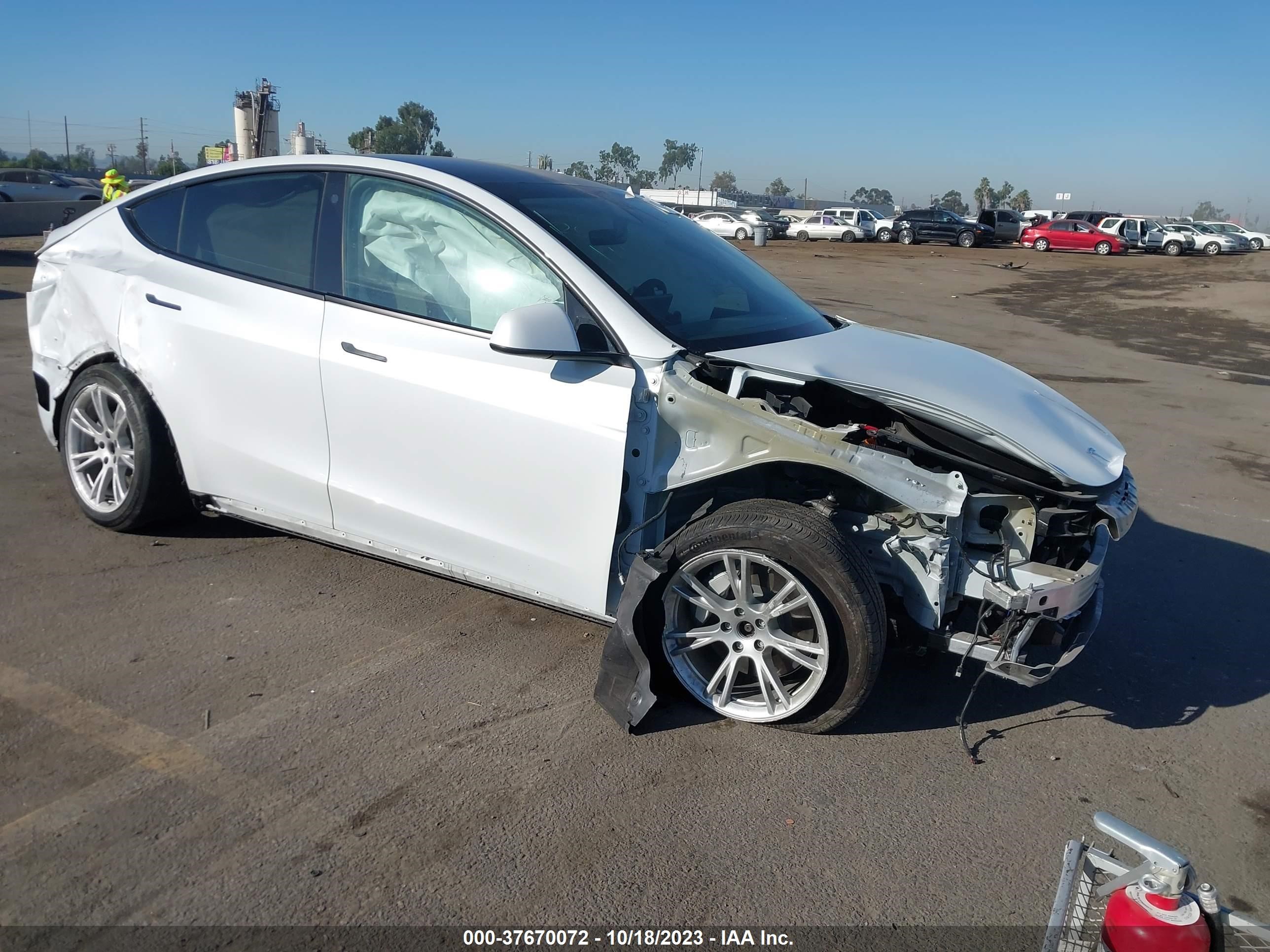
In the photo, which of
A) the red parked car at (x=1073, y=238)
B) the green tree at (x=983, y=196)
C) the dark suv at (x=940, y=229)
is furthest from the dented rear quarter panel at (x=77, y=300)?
the green tree at (x=983, y=196)

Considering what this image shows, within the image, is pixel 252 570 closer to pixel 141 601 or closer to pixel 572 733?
pixel 141 601

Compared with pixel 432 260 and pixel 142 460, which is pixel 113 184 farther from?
pixel 432 260

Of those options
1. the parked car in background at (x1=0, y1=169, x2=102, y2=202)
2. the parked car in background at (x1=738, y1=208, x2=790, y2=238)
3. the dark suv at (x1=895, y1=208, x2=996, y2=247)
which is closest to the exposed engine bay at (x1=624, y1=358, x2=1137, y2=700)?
the parked car in background at (x1=0, y1=169, x2=102, y2=202)

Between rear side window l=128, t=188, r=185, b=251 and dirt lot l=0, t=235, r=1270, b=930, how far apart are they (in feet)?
4.68

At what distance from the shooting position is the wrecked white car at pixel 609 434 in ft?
11.4

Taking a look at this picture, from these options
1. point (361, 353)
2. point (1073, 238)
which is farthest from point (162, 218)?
point (1073, 238)

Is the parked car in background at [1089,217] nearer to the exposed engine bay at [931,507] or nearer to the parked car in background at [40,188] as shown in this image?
the parked car in background at [40,188]

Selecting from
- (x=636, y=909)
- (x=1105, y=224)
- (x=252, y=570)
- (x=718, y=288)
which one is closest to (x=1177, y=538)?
(x=718, y=288)

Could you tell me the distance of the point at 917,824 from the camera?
313 cm

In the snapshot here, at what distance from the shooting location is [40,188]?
35188 millimetres

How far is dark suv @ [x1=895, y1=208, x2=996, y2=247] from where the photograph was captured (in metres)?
44.9

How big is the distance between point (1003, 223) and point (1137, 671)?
47.1 m

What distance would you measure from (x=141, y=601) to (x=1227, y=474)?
23.9ft

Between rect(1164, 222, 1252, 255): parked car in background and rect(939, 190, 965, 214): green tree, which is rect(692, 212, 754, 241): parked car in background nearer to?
rect(1164, 222, 1252, 255): parked car in background
